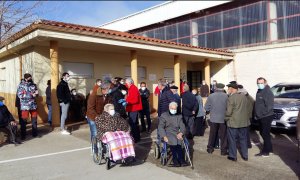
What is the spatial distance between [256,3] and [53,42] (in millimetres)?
13467

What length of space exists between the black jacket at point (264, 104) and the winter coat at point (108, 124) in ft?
9.95

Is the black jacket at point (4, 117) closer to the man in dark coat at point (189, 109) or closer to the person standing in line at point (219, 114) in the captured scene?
the man in dark coat at point (189, 109)

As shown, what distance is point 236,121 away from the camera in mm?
6258

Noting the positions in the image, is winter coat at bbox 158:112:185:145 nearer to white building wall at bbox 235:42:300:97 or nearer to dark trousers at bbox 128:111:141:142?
dark trousers at bbox 128:111:141:142

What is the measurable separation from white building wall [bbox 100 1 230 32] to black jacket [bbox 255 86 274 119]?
48.6ft

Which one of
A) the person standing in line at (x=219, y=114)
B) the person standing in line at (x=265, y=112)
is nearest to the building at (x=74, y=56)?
the person standing in line at (x=219, y=114)

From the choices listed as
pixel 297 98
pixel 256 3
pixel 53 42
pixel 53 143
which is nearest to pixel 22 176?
pixel 53 143

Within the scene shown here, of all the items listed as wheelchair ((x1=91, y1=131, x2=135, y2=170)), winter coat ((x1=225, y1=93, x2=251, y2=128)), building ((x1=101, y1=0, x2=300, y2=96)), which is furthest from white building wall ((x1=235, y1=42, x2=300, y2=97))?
wheelchair ((x1=91, y1=131, x2=135, y2=170))

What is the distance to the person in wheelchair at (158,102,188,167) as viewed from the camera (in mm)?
5777

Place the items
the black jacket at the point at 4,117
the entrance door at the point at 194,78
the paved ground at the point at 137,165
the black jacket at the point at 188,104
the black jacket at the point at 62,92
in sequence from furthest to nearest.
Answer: the entrance door at the point at 194,78 < the black jacket at the point at 62,92 < the black jacket at the point at 188,104 < the black jacket at the point at 4,117 < the paved ground at the point at 137,165

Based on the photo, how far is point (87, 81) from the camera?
12938 millimetres

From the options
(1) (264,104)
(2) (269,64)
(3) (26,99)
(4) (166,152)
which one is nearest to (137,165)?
(4) (166,152)

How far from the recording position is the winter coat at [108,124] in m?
5.69

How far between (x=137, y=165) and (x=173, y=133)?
3.23 ft
